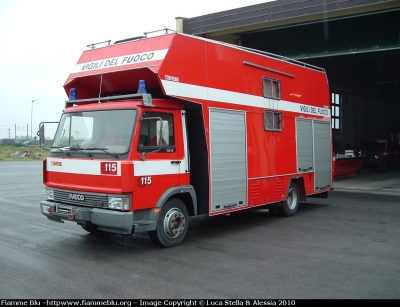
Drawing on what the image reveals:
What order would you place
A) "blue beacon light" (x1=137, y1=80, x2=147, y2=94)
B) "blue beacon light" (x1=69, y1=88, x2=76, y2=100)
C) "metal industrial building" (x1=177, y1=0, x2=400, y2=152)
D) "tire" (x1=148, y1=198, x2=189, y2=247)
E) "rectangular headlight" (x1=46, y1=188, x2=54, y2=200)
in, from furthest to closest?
"metal industrial building" (x1=177, y1=0, x2=400, y2=152) → "blue beacon light" (x1=69, y1=88, x2=76, y2=100) → "rectangular headlight" (x1=46, y1=188, x2=54, y2=200) → "tire" (x1=148, y1=198, x2=189, y2=247) → "blue beacon light" (x1=137, y1=80, x2=147, y2=94)

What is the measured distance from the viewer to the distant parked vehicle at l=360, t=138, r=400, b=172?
84.7ft

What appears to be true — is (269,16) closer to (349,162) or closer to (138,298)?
(349,162)

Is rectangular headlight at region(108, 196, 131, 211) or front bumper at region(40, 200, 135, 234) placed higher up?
rectangular headlight at region(108, 196, 131, 211)

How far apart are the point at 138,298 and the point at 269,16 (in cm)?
1400

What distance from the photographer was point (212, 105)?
8273mm

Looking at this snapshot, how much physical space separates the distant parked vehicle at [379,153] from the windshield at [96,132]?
71.8ft

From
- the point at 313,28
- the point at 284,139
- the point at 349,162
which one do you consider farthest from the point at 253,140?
the point at 349,162

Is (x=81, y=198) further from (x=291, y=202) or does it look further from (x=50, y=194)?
(x=291, y=202)

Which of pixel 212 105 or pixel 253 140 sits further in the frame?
pixel 253 140

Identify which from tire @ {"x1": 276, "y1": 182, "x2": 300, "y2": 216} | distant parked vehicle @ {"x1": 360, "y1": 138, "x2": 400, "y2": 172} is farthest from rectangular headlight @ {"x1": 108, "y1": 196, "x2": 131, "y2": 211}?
distant parked vehicle @ {"x1": 360, "y1": 138, "x2": 400, "y2": 172}

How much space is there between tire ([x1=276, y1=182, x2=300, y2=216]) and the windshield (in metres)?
5.14

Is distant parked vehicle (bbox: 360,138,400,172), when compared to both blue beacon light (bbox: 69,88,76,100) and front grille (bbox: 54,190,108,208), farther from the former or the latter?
Answer: front grille (bbox: 54,190,108,208)

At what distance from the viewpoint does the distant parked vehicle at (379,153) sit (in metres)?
25.8

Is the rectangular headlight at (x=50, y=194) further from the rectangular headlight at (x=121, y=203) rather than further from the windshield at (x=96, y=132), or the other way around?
the rectangular headlight at (x=121, y=203)
